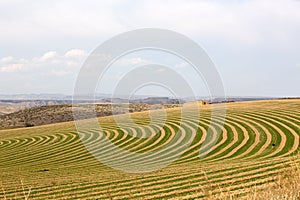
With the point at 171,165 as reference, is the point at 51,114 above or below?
below

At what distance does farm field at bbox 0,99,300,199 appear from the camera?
31.7 ft

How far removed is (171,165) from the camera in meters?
18.5

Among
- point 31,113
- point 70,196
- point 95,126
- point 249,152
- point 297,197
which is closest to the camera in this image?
point 297,197

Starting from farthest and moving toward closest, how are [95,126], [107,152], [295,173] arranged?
[95,126]
[107,152]
[295,173]

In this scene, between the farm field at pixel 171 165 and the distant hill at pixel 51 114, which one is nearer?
the farm field at pixel 171 165

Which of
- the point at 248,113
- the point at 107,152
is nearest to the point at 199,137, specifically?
the point at 107,152

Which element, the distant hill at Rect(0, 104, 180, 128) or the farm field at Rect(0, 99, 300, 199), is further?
the distant hill at Rect(0, 104, 180, 128)

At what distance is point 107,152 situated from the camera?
2588 centimetres

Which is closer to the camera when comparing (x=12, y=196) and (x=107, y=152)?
(x=12, y=196)

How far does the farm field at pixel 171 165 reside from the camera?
31.7ft

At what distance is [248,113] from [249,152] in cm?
1459

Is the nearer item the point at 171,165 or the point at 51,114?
Answer: the point at 171,165

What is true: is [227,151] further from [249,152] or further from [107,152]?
[107,152]

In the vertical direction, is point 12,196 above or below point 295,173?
below
